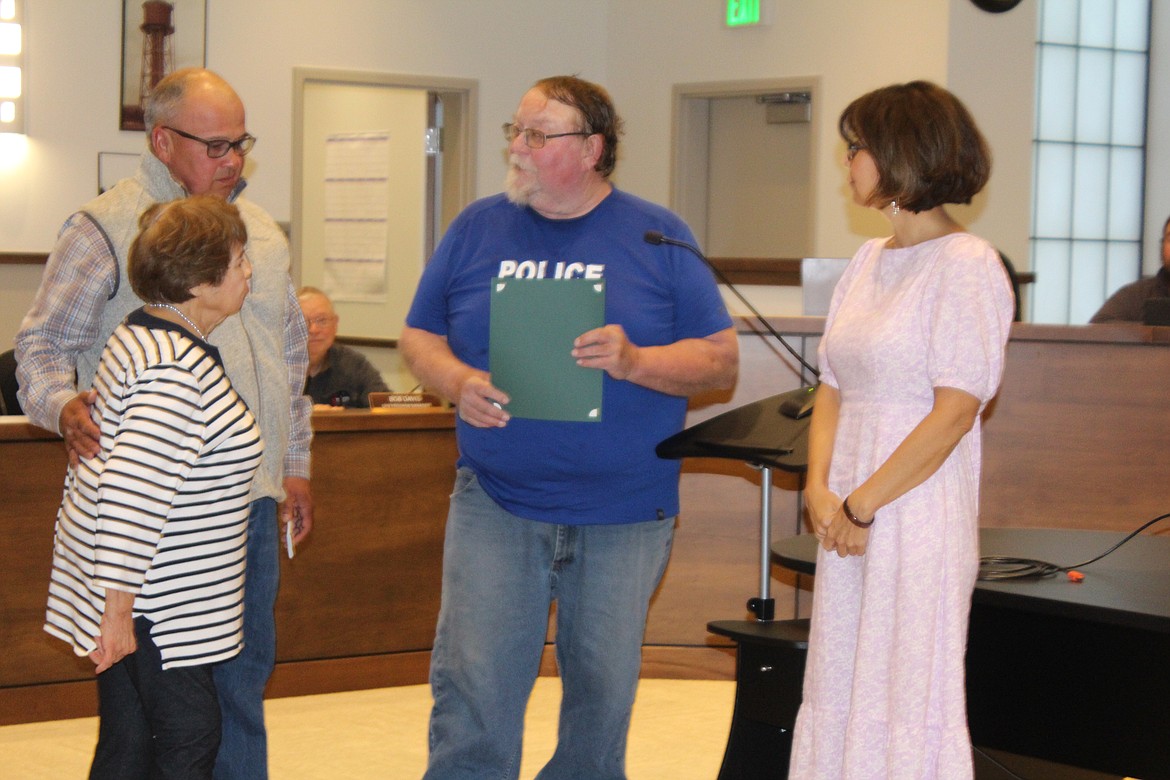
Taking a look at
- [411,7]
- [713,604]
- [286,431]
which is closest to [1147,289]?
[713,604]

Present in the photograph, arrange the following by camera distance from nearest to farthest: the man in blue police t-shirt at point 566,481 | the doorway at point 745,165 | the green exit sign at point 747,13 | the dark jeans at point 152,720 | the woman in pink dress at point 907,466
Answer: the woman in pink dress at point 907,466, the dark jeans at point 152,720, the man in blue police t-shirt at point 566,481, the green exit sign at point 747,13, the doorway at point 745,165

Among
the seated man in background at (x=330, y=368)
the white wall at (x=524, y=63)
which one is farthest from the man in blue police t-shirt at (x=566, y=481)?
the white wall at (x=524, y=63)

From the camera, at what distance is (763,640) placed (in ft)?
9.39

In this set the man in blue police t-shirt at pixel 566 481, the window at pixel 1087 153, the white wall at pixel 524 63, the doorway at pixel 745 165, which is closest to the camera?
the man in blue police t-shirt at pixel 566 481

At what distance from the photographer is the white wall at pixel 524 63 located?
7.54 m

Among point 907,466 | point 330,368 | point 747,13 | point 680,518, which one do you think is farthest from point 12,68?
point 907,466

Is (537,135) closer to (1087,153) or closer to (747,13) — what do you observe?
(747,13)

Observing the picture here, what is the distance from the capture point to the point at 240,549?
244cm

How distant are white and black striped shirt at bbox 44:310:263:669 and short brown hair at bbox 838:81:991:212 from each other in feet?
3.70

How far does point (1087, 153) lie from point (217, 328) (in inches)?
289

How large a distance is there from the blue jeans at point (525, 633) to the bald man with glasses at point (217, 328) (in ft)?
1.18

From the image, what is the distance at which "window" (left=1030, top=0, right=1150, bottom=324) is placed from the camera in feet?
28.6

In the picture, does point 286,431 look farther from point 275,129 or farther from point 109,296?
point 275,129

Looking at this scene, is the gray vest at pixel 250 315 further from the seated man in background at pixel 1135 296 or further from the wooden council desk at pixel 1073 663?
the seated man in background at pixel 1135 296
